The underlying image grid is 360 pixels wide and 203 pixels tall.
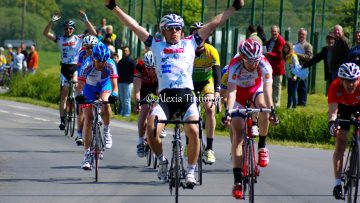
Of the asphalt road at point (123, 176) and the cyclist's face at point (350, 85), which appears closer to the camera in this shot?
the cyclist's face at point (350, 85)

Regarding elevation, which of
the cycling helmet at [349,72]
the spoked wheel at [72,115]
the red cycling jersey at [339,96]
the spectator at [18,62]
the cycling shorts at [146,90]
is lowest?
the spoked wheel at [72,115]

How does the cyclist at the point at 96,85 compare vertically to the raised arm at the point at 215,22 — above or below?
below

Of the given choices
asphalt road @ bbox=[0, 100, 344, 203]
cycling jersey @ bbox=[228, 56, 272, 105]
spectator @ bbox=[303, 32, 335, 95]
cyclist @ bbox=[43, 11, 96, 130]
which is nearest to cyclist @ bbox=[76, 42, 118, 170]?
asphalt road @ bbox=[0, 100, 344, 203]

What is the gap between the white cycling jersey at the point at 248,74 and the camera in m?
13.7

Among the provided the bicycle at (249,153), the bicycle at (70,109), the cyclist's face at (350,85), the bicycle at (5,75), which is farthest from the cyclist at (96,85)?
the bicycle at (5,75)

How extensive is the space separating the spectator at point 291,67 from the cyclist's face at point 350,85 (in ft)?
44.5

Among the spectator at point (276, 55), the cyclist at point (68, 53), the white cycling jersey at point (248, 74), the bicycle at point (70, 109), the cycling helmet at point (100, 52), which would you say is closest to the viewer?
the white cycling jersey at point (248, 74)

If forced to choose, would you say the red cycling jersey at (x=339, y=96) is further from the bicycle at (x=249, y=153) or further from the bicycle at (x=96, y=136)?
the bicycle at (x=96, y=136)

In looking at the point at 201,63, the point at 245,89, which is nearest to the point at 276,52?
the point at 201,63

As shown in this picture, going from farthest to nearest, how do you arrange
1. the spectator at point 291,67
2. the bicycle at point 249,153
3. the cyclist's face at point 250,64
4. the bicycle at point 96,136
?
the spectator at point 291,67 → the bicycle at point 96,136 → the cyclist's face at point 250,64 → the bicycle at point 249,153

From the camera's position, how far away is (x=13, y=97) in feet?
140

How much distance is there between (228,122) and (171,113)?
3.53ft

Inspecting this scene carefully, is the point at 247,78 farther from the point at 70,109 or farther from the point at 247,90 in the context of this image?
the point at 70,109

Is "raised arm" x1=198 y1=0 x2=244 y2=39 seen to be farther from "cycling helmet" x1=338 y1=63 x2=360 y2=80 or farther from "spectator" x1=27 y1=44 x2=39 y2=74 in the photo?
"spectator" x1=27 y1=44 x2=39 y2=74
